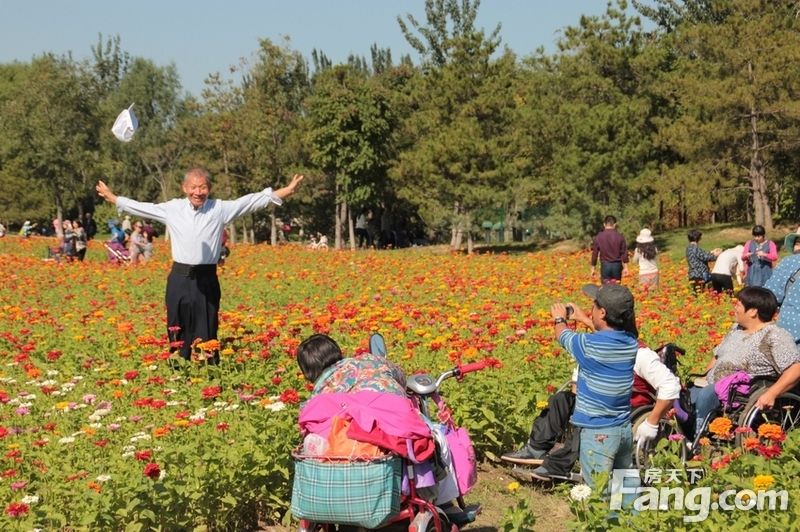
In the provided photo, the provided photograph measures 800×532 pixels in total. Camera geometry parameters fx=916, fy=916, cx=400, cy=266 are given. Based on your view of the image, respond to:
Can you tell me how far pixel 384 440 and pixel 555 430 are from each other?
6.43 feet

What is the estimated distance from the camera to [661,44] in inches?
1480

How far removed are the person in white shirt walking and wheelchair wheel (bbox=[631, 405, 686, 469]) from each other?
10.9ft

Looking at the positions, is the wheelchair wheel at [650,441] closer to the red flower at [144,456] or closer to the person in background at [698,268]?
the red flower at [144,456]

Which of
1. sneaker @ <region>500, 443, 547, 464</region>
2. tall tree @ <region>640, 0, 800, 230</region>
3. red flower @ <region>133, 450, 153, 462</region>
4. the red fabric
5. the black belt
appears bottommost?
sneaker @ <region>500, 443, 547, 464</region>

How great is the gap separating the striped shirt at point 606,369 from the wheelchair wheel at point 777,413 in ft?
4.23

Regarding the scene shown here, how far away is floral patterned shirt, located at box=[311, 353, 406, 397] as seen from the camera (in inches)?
171

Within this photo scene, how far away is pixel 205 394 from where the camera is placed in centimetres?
572

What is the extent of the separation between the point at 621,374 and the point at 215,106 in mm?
39738

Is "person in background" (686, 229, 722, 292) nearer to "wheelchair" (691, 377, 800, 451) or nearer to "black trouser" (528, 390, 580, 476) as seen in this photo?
"wheelchair" (691, 377, 800, 451)

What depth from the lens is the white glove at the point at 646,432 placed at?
5.21 meters

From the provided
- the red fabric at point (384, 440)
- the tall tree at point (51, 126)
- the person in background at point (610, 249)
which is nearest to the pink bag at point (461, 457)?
the red fabric at point (384, 440)

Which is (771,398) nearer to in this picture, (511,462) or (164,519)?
(511,462)

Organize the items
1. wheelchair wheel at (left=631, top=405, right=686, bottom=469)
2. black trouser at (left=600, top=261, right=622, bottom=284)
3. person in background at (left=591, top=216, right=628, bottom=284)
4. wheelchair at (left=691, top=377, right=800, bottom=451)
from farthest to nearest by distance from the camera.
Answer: black trouser at (left=600, top=261, right=622, bottom=284), person in background at (left=591, top=216, right=628, bottom=284), wheelchair at (left=691, top=377, right=800, bottom=451), wheelchair wheel at (left=631, top=405, right=686, bottom=469)

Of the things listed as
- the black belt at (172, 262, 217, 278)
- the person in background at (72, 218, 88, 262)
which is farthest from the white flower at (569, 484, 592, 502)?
the person in background at (72, 218, 88, 262)
